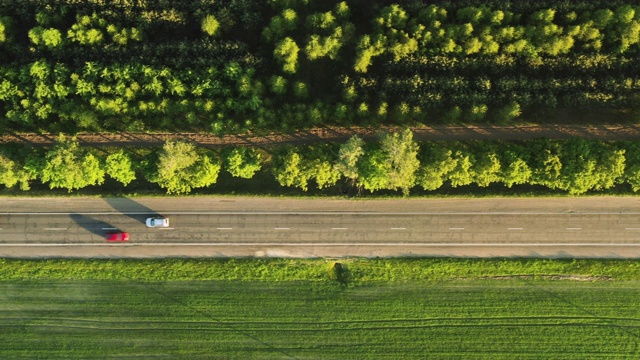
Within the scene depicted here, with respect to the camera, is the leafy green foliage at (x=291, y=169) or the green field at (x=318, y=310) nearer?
the leafy green foliage at (x=291, y=169)

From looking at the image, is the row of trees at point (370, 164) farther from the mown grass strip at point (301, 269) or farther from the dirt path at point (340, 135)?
the mown grass strip at point (301, 269)

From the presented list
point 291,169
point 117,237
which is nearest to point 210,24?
point 291,169

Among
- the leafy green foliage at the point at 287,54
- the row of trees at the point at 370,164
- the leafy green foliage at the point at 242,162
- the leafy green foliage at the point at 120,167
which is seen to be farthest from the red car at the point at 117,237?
the leafy green foliage at the point at 287,54

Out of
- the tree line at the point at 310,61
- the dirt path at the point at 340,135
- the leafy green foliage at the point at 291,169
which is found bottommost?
the leafy green foliage at the point at 291,169

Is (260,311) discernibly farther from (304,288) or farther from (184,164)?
(184,164)

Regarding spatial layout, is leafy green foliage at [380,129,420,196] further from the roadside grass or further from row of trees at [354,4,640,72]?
the roadside grass

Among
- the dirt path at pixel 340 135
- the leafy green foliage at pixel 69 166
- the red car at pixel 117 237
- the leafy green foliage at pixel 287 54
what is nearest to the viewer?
the leafy green foliage at pixel 287 54

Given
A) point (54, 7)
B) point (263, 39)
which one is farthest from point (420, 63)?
point (54, 7)

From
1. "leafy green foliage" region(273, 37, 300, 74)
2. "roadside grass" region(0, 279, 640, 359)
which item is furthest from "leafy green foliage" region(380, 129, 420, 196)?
"roadside grass" region(0, 279, 640, 359)

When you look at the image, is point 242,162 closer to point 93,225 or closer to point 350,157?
point 350,157
